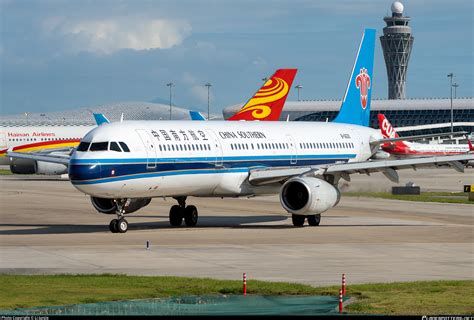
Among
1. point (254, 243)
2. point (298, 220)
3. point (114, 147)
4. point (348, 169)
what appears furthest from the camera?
point (298, 220)

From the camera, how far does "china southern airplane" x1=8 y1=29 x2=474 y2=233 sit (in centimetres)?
4041

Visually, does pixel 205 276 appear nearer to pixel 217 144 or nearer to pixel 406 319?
pixel 406 319

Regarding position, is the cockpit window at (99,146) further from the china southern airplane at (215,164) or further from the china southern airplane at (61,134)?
the china southern airplane at (61,134)

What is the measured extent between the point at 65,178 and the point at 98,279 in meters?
73.4

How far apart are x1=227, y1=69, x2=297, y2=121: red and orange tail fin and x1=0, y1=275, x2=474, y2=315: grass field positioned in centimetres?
5545

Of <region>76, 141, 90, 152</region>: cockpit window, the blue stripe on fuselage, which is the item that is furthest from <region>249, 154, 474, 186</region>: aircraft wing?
<region>76, 141, 90, 152</region>: cockpit window

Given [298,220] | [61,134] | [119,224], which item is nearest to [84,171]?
[119,224]

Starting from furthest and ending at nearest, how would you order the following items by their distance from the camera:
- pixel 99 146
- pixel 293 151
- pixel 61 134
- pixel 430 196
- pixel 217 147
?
pixel 61 134
pixel 430 196
pixel 293 151
pixel 217 147
pixel 99 146

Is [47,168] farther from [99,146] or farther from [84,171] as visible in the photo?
[84,171]

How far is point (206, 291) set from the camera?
1016 inches

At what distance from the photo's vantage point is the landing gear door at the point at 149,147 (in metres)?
41.5

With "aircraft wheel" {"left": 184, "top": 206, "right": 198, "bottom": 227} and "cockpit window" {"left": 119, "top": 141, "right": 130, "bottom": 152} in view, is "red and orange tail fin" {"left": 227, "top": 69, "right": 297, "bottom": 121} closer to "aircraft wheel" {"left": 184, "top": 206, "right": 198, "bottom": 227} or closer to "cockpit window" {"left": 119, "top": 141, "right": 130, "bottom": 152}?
"aircraft wheel" {"left": 184, "top": 206, "right": 198, "bottom": 227}

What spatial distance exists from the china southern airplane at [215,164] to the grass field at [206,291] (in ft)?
40.8

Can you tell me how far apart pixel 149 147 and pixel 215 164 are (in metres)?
3.96
